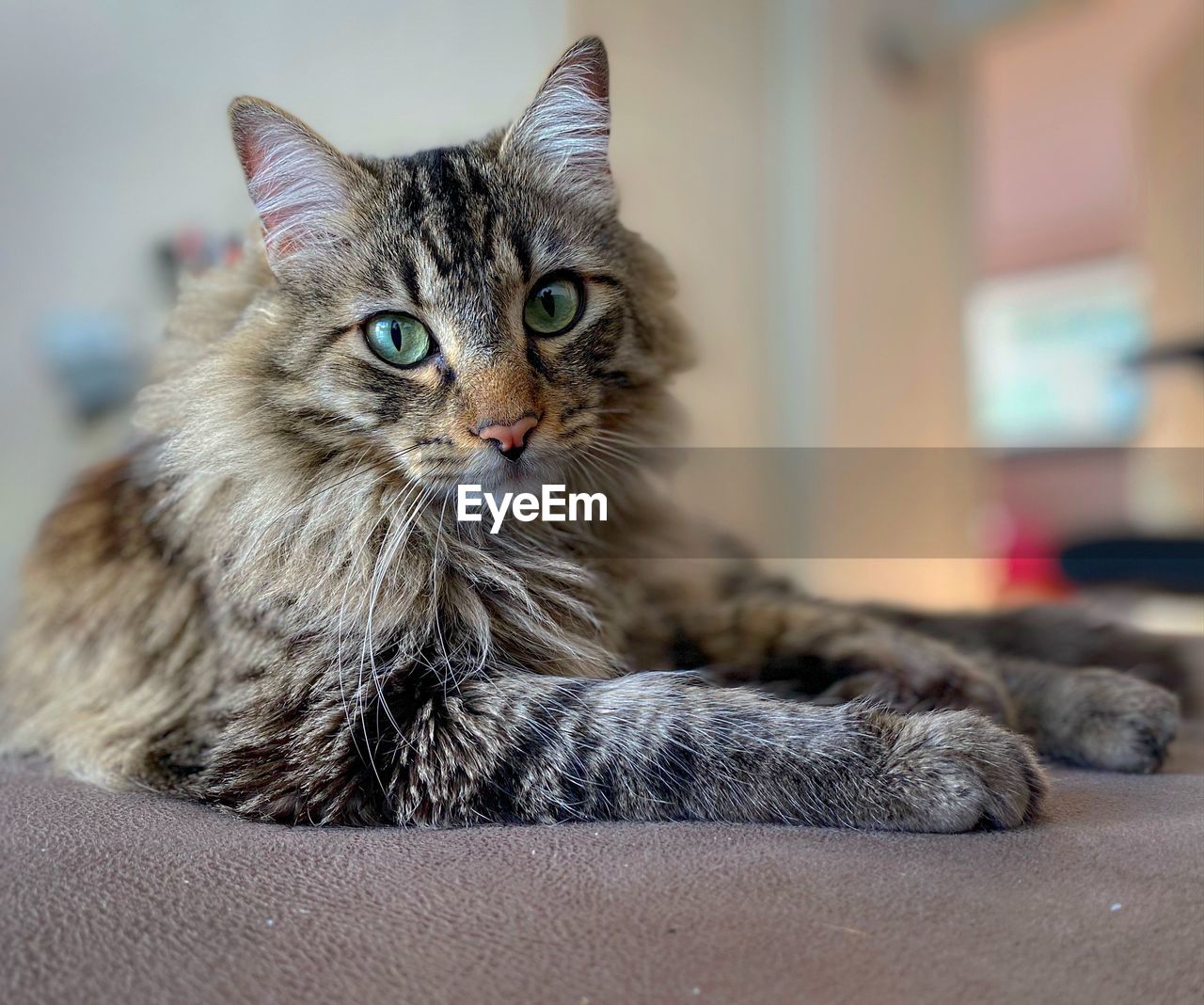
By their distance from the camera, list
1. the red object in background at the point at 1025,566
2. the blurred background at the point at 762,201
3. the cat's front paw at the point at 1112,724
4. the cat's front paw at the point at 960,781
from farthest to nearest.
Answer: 1. the red object in background at the point at 1025,566
2. the blurred background at the point at 762,201
3. the cat's front paw at the point at 1112,724
4. the cat's front paw at the point at 960,781

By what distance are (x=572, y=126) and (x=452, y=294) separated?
234mm

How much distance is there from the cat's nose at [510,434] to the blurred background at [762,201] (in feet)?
1.43

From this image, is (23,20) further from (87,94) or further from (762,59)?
(762,59)

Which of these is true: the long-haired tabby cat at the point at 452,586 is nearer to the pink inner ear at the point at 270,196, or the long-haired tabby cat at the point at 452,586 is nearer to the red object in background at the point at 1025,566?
the pink inner ear at the point at 270,196

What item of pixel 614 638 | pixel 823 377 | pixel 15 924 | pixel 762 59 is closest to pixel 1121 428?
pixel 823 377

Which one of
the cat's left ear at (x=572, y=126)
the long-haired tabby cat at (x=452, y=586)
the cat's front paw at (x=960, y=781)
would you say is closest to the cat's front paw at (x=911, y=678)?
the long-haired tabby cat at (x=452, y=586)

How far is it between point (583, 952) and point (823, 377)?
2.00 metres

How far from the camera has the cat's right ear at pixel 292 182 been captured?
0.91 metres

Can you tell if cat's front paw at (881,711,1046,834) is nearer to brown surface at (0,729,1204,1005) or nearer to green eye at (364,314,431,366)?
brown surface at (0,729,1204,1005)

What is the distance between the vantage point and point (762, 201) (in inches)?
87.6

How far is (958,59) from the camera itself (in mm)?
2877

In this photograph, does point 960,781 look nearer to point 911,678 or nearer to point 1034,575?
point 911,678

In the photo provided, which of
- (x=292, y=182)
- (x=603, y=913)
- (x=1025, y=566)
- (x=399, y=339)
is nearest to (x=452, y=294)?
(x=399, y=339)

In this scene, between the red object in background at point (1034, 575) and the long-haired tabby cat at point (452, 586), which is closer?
the long-haired tabby cat at point (452, 586)
